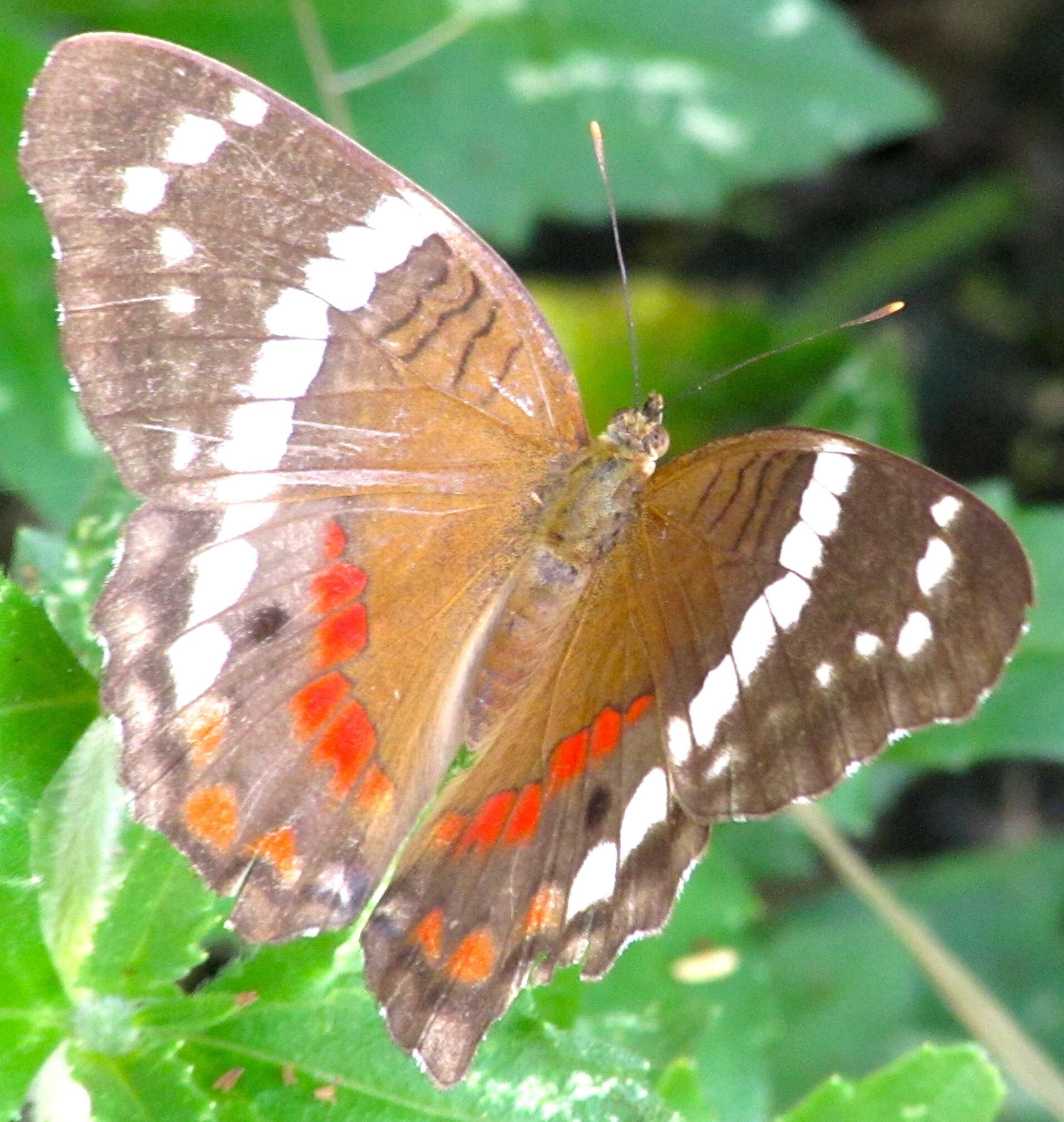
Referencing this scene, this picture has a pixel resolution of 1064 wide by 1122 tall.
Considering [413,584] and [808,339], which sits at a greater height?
[808,339]

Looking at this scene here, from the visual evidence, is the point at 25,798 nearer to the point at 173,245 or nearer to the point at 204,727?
the point at 204,727

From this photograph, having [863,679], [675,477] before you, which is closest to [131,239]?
[675,477]

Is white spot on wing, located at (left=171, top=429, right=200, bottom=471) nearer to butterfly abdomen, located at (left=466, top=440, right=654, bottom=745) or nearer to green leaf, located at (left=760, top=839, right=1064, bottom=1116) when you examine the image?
butterfly abdomen, located at (left=466, top=440, right=654, bottom=745)

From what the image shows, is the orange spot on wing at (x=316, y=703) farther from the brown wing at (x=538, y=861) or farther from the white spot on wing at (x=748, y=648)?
the white spot on wing at (x=748, y=648)

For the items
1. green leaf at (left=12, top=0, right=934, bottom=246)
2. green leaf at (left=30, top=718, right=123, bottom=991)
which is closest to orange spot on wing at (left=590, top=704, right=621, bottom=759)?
green leaf at (left=30, top=718, right=123, bottom=991)

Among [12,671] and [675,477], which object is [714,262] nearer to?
[675,477]

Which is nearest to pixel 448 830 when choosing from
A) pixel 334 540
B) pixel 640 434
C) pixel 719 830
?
pixel 334 540
